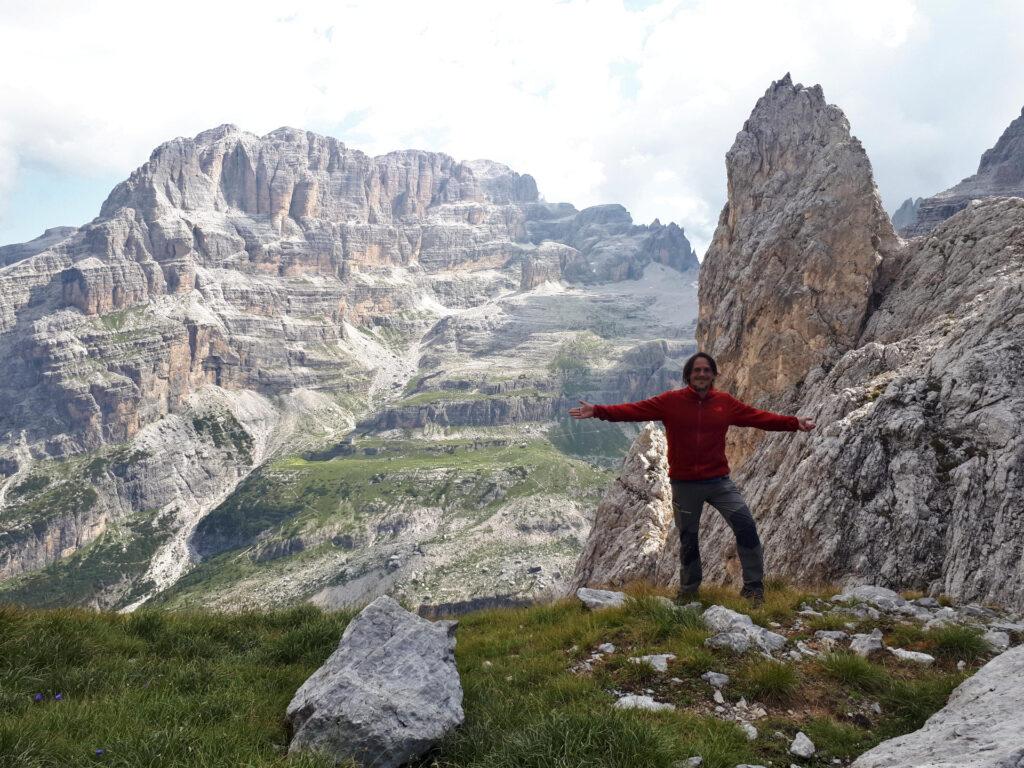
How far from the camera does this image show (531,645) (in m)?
10.3

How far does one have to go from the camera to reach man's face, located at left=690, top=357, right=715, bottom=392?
11531mm

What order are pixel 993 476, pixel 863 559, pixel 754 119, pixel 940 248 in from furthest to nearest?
1. pixel 754 119
2. pixel 940 248
3. pixel 863 559
4. pixel 993 476

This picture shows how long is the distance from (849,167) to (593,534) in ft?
124

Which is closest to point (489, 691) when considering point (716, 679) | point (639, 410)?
point (716, 679)

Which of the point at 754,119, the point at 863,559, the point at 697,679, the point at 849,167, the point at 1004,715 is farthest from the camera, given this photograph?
the point at 754,119

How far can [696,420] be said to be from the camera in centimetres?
1166

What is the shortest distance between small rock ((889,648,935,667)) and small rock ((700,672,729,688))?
9.69 ft

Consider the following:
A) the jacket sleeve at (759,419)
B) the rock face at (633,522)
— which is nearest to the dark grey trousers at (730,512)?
the jacket sleeve at (759,419)

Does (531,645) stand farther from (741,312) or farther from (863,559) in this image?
(741,312)

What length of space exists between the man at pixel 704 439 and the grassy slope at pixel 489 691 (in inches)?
51.7

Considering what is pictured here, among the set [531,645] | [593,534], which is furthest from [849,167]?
[531,645]

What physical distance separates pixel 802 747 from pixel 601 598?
660 centimetres

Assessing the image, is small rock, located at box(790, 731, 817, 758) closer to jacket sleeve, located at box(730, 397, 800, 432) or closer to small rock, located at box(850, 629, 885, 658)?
small rock, located at box(850, 629, 885, 658)

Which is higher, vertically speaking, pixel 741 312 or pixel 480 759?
pixel 741 312
